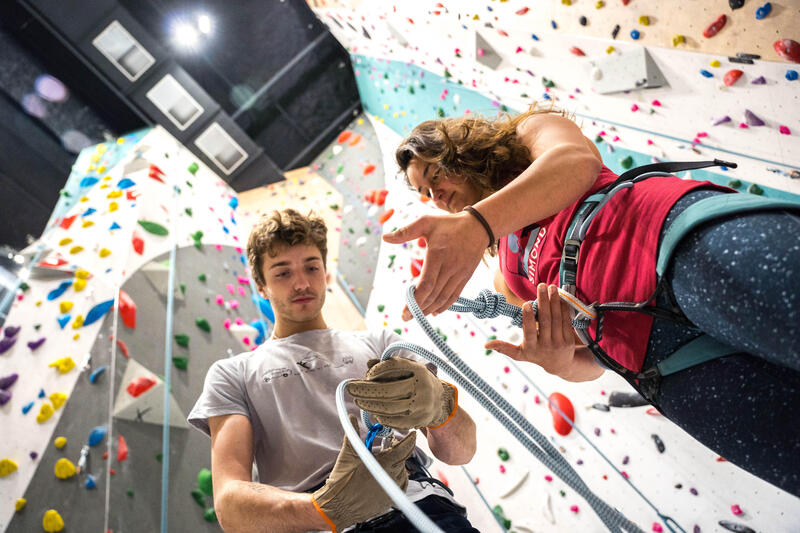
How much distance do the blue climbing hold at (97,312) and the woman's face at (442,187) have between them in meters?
1.56

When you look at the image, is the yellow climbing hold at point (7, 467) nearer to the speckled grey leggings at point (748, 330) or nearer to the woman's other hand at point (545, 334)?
the woman's other hand at point (545, 334)

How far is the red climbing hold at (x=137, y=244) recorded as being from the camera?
2434 mm

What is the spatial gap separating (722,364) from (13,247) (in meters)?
3.62

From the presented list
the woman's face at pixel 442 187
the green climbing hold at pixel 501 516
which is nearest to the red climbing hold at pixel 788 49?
the woman's face at pixel 442 187

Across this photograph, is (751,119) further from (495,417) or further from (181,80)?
(181,80)

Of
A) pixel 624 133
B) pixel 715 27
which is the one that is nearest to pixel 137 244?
pixel 624 133

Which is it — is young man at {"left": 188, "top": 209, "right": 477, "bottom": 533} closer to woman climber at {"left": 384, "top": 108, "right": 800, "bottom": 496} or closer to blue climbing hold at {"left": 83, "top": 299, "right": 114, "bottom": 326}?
woman climber at {"left": 384, "top": 108, "right": 800, "bottom": 496}

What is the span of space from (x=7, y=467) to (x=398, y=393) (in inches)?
55.3

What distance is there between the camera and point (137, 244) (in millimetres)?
2455

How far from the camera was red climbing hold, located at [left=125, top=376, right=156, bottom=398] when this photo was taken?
1.91 m

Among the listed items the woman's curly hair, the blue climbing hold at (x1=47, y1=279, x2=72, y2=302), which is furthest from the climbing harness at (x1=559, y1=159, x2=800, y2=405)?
the blue climbing hold at (x1=47, y1=279, x2=72, y2=302)

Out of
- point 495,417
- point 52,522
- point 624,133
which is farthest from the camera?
point 624,133

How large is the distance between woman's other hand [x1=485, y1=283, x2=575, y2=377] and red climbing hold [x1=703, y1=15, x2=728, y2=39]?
963mm

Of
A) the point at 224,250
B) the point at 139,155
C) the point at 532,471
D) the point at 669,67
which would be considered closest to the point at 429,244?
the point at 669,67
